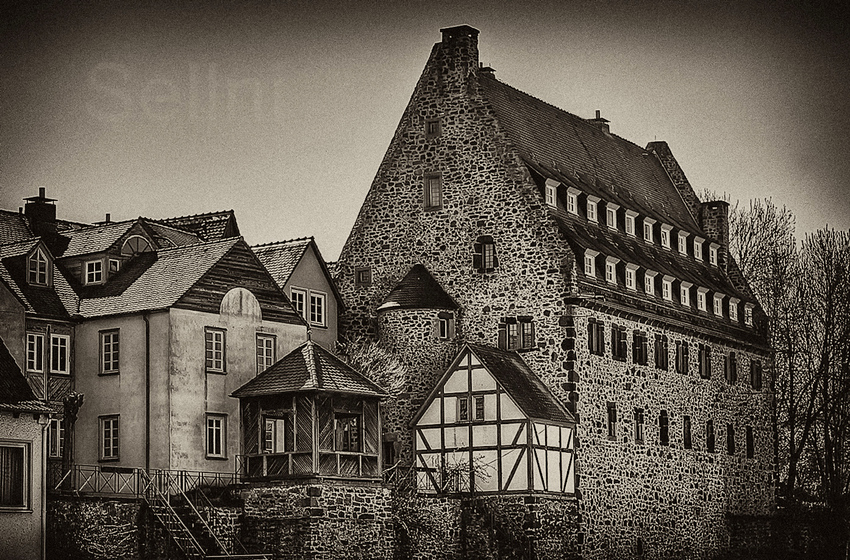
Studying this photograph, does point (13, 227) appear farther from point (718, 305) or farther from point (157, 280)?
Result: point (718, 305)

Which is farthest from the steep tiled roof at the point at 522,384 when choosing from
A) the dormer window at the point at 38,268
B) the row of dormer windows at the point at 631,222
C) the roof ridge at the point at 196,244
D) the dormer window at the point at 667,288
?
the dormer window at the point at 38,268

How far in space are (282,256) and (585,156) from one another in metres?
14.0

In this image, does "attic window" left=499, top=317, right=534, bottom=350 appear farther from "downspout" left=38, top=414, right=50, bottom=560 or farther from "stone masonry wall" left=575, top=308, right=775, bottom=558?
"downspout" left=38, top=414, right=50, bottom=560

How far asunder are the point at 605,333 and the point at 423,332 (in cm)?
625

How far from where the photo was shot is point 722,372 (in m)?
67.1

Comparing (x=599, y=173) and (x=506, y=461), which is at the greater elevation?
(x=599, y=173)

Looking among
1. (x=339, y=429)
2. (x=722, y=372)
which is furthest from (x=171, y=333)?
(x=722, y=372)

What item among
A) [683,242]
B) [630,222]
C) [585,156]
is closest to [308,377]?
[630,222]

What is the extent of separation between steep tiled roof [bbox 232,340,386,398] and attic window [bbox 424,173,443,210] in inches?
420

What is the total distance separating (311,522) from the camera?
4706cm

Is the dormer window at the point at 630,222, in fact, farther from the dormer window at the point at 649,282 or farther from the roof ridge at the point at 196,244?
the roof ridge at the point at 196,244

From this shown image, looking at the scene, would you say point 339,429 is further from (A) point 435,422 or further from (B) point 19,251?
(B) point 19,251

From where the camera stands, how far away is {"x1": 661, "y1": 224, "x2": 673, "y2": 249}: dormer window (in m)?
67.4

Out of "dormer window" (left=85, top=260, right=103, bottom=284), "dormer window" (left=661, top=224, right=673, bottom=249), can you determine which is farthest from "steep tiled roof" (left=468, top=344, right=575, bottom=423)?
"dormer window" (left=661, top=224, right=673, bottom=249)
